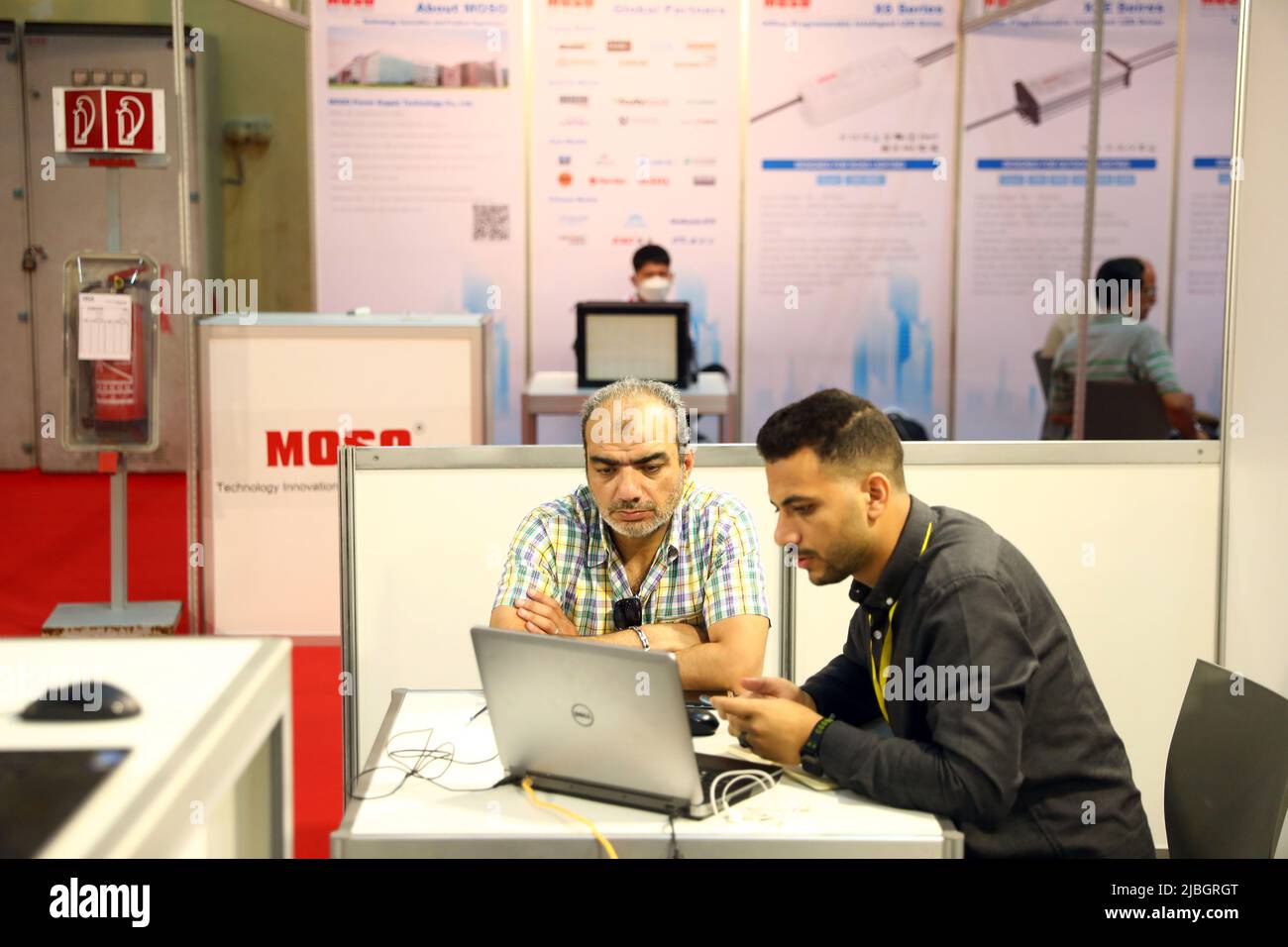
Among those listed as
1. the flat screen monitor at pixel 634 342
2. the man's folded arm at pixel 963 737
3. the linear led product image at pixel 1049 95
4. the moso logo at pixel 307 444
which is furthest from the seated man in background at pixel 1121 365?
the man's folded arm at pixel 963 737

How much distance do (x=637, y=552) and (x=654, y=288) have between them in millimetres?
3942

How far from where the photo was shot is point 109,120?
5012 mm

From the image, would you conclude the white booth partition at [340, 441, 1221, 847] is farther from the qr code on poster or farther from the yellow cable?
the qr code on poster

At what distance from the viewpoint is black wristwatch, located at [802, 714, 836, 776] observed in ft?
7.16

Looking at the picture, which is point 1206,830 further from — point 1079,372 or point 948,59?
point 948,59

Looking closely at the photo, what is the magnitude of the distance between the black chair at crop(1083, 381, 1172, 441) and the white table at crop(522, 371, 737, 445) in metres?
1.61

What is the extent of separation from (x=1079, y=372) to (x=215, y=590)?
3.43m

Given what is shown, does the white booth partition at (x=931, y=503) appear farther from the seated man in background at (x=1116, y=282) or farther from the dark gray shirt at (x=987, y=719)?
the seated man in background at (x=1116, y=282)

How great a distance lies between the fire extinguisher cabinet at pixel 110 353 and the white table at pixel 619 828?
3587 mm

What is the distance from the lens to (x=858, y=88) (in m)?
7.46

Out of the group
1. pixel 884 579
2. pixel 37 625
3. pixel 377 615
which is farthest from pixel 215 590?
pixel 884 579

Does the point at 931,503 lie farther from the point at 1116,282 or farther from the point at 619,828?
the point at 1116,282

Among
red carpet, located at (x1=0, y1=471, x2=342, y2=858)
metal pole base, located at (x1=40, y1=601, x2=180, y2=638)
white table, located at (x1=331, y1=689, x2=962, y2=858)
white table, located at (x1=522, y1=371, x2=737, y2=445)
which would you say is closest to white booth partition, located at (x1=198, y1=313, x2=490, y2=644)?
red carpet, located at (x1=0, y1=471, x2=342, y2=858)

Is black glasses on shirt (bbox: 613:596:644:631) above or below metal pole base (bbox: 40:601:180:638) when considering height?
above
